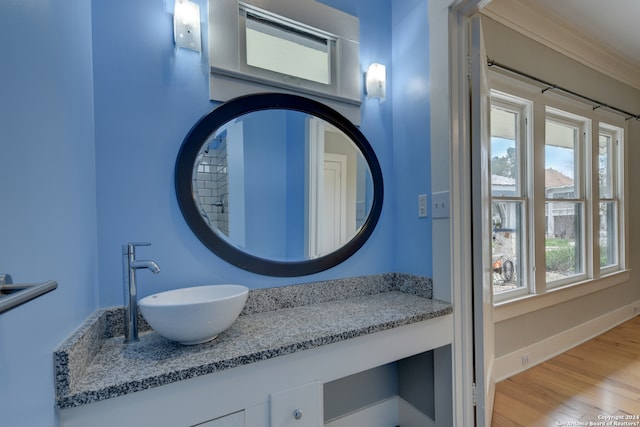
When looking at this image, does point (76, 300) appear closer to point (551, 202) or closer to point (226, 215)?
point (226, 215)

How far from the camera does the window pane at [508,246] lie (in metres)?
2.22

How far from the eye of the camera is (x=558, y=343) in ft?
7.84

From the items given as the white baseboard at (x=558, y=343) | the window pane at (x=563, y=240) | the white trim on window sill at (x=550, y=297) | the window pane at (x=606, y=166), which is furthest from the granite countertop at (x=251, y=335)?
the window pane at (x=606, y=166)

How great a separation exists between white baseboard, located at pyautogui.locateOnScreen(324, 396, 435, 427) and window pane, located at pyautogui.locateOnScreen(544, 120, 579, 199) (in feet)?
6.76

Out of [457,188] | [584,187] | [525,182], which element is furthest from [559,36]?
[457,188]

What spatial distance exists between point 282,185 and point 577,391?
88.7 inches

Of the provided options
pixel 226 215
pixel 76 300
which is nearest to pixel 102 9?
pixel 226 215

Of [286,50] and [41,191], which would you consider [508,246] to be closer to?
[286,50]

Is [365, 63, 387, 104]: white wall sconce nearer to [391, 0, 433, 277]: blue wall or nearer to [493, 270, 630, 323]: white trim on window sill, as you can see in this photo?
[391, 0, 433, 277]: blue wall

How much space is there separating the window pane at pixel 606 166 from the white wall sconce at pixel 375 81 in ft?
9.57

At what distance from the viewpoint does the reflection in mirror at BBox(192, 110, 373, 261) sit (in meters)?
1.31

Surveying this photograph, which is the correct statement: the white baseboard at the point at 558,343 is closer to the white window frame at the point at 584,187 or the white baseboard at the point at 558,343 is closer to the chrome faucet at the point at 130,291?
the white window frame at the point at 584,187

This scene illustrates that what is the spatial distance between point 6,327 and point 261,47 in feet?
4.43

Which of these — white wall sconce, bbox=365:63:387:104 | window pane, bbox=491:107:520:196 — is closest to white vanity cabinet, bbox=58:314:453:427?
white wall sconce, bbox=365:63:387:104
